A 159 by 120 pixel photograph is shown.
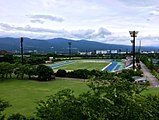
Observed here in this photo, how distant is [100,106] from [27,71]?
32911mm

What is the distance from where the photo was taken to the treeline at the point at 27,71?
39.2 meters

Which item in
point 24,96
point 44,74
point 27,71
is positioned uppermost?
point 27,71

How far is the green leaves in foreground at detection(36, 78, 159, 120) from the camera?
8.25m

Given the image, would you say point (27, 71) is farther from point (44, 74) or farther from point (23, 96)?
point (23, 96)

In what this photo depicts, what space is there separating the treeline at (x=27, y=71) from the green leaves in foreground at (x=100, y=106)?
99.3 feet

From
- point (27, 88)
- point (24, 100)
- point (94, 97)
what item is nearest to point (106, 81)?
point (94, 97)

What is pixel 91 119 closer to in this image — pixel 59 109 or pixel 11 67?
pixel 59 109

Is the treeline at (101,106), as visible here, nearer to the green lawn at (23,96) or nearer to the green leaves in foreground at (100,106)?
the green leaves in foreground at (100,106)

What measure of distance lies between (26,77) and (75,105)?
112 feet

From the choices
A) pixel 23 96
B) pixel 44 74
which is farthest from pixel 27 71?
pixel 23 96

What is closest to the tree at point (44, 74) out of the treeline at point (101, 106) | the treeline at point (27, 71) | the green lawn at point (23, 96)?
the treeline at point (27, 71)

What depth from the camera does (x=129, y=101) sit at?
8383mm

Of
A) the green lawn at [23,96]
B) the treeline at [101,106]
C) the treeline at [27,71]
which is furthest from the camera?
the treeline at [27,71]

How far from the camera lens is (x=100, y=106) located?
8.43 m
